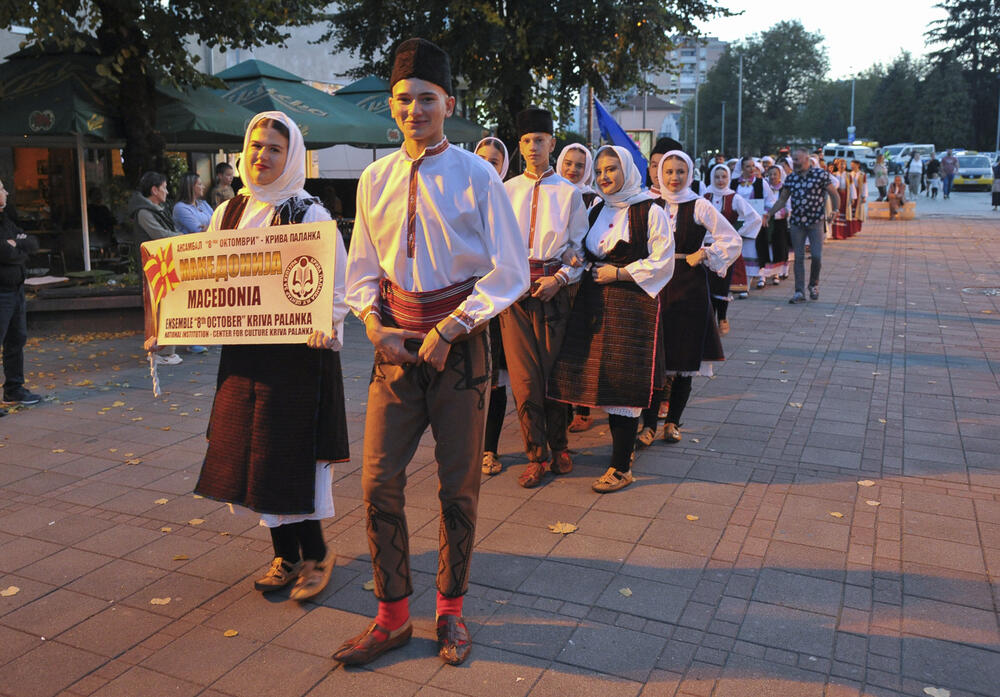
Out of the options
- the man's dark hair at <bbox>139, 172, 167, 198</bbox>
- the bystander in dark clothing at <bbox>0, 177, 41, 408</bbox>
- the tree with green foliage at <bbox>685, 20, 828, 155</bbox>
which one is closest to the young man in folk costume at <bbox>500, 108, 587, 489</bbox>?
the bystander in dark clothing at <bbox>0, 177, 41, 408</bbox>

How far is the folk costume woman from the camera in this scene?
3709 mm

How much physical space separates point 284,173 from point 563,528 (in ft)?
7.41

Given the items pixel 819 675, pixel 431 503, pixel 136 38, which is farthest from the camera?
pixel 136 38

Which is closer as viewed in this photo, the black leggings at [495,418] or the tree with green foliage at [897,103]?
the black leggings at [495,418]

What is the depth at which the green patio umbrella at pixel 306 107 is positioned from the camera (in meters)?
13.3

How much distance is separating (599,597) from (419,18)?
13625mm

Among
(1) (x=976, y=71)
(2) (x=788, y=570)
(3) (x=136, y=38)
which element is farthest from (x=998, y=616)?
(1) (x=976, y=71)

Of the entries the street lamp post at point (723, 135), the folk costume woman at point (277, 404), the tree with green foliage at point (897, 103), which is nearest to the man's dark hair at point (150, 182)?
the folk costume woman at point (277, 404)

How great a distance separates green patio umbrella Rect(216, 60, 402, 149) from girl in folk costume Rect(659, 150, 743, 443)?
26.0 ft

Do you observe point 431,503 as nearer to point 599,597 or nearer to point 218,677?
point 599,597

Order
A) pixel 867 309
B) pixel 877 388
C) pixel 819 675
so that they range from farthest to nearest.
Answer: pixel 867 309 < pixel 877 388 < pixel 819 675

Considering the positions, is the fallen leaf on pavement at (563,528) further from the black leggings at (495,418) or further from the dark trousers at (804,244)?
the dark trousers at (804,244)

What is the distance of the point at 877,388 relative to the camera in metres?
7.93

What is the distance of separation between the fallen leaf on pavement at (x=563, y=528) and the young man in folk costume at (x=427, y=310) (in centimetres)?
125
